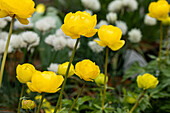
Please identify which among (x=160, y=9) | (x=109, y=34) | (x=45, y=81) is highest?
(x=160, y=9)

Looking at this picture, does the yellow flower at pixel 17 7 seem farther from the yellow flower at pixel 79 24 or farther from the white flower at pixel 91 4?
the white flower at pixel 91 4

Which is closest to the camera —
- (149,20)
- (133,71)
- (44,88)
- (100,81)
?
(44,88)

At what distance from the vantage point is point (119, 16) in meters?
1.67

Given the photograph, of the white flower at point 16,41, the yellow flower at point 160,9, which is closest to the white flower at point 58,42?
the white flower at point 16,41

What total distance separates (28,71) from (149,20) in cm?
136

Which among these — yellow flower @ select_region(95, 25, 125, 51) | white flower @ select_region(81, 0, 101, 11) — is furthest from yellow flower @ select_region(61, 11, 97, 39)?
white flower @ select_region(81, 0, 101, 11)

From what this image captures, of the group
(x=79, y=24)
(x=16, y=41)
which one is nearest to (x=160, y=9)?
(x=79, y=24)

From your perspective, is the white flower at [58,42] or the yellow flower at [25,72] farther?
the white flower at [58,42]

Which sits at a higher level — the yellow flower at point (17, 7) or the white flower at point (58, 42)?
the yellow flower at point (17, 7)

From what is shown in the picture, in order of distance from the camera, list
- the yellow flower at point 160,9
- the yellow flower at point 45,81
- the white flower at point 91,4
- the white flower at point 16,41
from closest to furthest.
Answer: the yellow flower at point 45,81 < the yellow flower at point 160,9 < the white flower at point 16,41 < the white flower at point 91,4

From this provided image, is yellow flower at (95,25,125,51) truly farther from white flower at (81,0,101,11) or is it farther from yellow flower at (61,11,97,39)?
white flower at (81,0,101,11)

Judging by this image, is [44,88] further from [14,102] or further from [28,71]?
[14,102]

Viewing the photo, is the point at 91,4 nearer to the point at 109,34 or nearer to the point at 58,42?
the point at 58,42

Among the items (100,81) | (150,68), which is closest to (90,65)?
(100,81)
